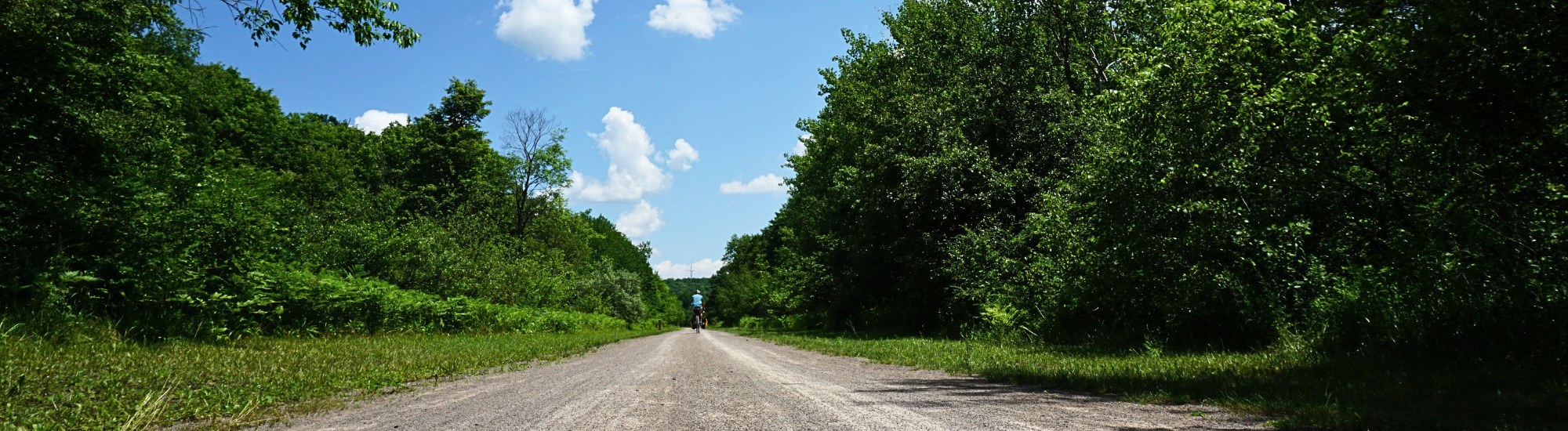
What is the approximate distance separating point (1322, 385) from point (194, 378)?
10.5m

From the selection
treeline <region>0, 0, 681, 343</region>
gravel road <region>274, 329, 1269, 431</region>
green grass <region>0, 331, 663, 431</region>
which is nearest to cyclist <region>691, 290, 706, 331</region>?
treeline <region>0, 0, 681, 343</region>

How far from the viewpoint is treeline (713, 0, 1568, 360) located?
6.31 metres

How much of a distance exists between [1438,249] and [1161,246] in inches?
138

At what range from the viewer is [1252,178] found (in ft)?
31.7

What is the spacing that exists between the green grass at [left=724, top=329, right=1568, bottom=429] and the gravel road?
50cm

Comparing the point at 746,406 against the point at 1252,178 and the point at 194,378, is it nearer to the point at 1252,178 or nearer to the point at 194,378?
the point at 194,378

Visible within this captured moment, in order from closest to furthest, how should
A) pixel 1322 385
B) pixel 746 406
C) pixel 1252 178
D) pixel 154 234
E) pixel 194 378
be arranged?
pixel 746 406 → pixel 1322 385 → pixel 194 378 → pixel 1252 178 → pixel 154 234

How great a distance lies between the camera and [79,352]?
7.52 metres

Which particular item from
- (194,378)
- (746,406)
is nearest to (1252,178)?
(746,406)

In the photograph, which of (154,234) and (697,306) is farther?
(697,306)

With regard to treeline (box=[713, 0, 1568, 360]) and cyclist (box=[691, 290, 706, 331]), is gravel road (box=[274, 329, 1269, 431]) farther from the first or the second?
cyclist (box=[691, 290, 706, 331])

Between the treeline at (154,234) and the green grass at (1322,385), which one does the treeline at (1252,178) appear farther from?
the treeline at (154,234)

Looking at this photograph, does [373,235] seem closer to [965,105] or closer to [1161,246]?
[965,105]

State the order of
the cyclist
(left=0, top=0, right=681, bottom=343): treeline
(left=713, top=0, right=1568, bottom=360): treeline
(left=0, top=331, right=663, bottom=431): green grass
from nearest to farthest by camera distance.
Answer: (left=0, top=331, right=663, bottom=431): green grass
(left=713, top=0, right=1568, bottom=360): treeline
(left=0, top=0, right=681, bottom=343): treeline
the cyclist
